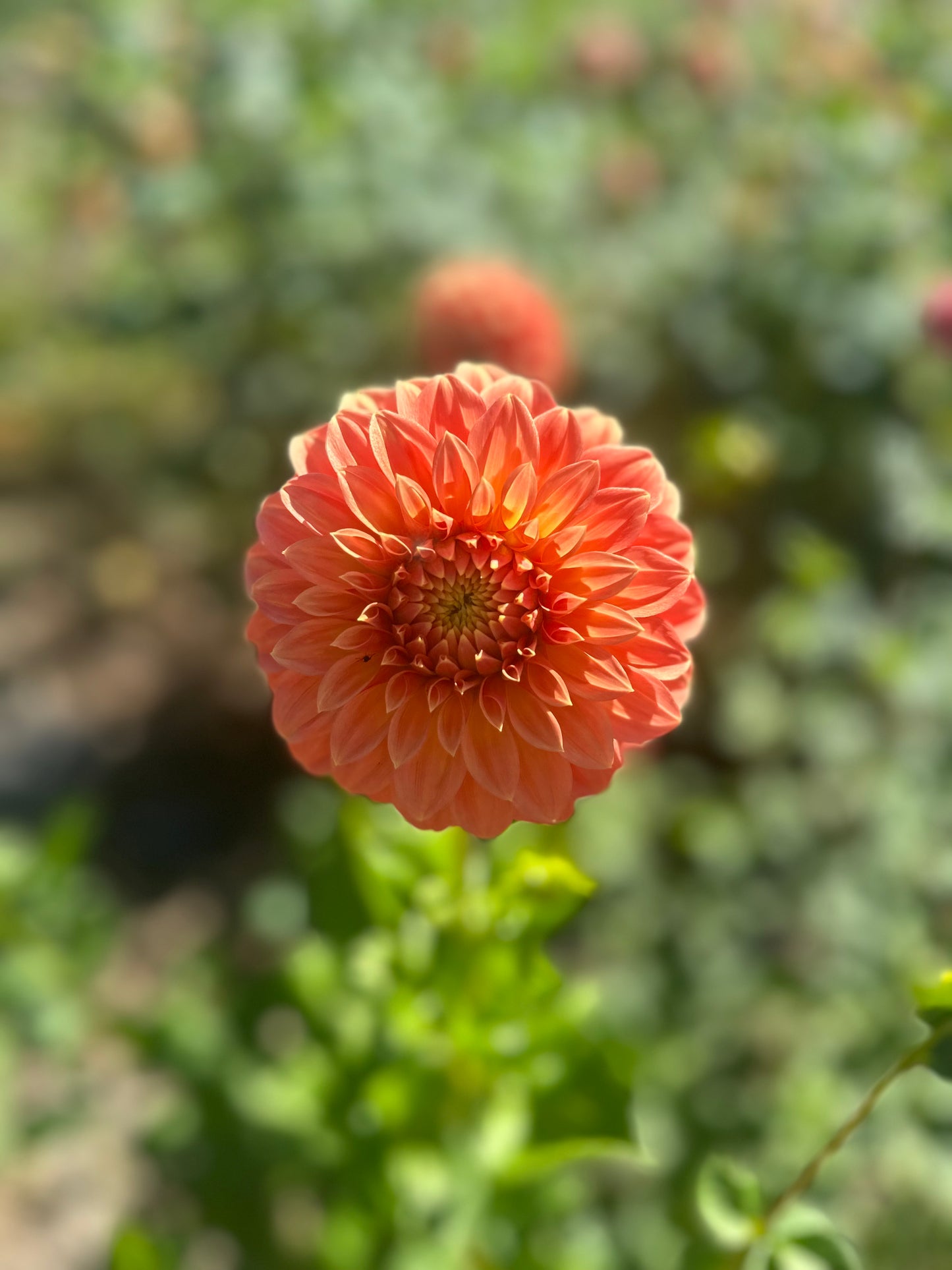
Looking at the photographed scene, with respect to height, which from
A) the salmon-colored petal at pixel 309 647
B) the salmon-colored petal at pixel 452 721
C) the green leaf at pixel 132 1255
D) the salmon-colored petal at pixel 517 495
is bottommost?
the green leaf at pixel 132 1255

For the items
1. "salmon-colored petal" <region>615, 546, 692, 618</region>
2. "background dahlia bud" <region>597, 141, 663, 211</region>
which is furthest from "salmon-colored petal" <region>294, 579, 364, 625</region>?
"background dahlia bud" <region>597, 141, 663, 211</region>

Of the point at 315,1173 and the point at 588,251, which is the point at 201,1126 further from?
the point at 588,251

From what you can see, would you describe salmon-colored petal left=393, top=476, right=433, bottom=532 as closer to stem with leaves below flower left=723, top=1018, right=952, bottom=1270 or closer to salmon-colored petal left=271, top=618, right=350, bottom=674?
salmon-colored petal left=271, top=618, right=350, bottom=674

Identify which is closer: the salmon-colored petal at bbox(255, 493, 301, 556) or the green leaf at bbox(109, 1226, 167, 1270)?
the salmon-colored petal at bbox(255, 493, 301, 556)

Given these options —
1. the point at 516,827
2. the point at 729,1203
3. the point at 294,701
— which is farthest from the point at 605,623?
the point at 516,827

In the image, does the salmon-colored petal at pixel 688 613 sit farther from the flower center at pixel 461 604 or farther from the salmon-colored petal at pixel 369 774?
the salmon-colored petal at pixel 369 774

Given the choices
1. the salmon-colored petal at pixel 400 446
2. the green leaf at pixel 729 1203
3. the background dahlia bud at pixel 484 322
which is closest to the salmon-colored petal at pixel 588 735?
the salmon-colored petal at pixel 400 446

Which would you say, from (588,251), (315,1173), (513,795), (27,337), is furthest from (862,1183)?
(27,337)
